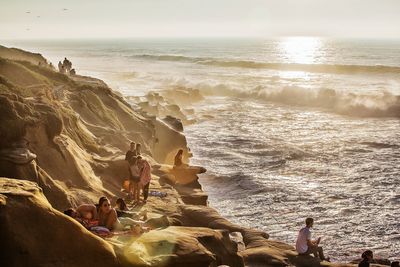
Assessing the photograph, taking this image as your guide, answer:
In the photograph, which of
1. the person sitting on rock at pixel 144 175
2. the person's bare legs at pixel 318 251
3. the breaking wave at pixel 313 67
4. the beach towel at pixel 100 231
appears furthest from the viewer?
the breaking wave at pixel 313 67

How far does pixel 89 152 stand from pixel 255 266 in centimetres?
782

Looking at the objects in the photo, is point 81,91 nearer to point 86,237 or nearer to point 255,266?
point 255,266

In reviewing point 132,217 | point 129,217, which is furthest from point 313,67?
point 129,217

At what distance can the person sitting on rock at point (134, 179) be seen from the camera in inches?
577

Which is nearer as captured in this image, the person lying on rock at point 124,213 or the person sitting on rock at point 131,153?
the person lying on rock at point 124,213

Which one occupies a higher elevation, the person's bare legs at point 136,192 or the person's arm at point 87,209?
the person's arm at point 87,209

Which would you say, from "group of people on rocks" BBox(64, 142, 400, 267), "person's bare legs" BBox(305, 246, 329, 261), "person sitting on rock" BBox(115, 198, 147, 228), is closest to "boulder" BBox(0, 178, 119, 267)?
"group of people on rocks" BBox(64, 142, 400, 267)

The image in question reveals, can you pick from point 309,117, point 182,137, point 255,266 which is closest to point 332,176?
point 182,137

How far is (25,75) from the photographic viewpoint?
921 inches

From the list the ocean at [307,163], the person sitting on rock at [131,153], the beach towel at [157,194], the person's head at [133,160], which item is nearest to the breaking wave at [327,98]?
the ocean at [307,163]

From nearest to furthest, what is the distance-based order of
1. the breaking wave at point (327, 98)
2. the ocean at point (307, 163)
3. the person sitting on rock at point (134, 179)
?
the person sitting on rock at point (134, 179) → the ocean at point (307, 163) → the breaking wave at point (327, 98)

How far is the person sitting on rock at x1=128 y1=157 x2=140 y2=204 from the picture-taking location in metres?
14.7

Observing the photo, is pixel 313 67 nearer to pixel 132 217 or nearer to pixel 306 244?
pixel 306 244

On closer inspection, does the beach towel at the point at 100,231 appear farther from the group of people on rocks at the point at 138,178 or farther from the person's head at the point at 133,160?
the person's head at the point at 133,160
